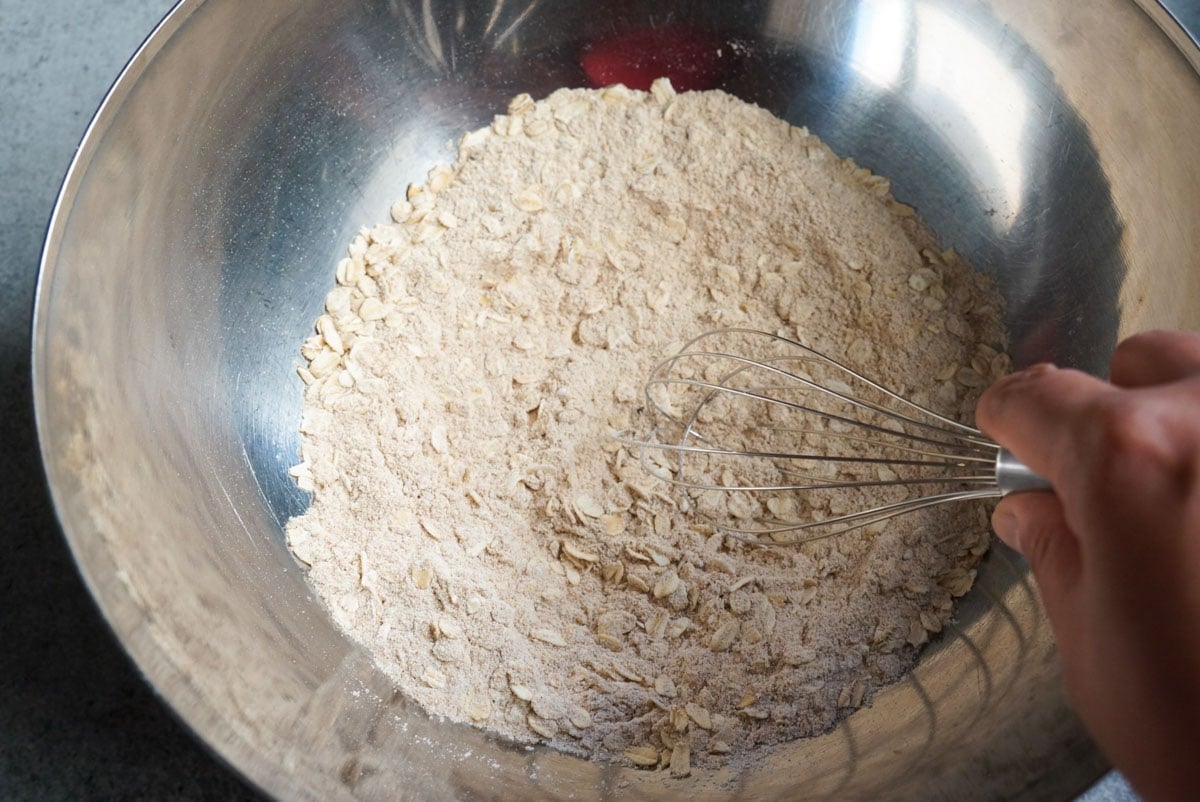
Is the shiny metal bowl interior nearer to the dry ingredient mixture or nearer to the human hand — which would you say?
the dry ingredient mixture

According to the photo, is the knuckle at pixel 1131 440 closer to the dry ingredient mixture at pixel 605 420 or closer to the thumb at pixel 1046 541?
the thumb at pixel 1046 541

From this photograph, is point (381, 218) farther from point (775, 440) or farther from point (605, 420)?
point (775, 440)

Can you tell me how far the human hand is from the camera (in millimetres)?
387

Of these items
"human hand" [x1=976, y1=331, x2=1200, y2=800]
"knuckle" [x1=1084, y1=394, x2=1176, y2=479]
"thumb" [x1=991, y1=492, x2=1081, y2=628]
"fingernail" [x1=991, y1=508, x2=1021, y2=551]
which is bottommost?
"fingernail" [x1=991, y1=508, x2=1021, y2=551]

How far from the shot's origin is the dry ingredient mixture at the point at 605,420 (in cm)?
72

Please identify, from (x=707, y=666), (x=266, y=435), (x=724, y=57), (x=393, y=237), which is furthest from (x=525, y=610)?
(x=724, y=57)

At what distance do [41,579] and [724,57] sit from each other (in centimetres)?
84

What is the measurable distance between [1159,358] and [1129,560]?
16 cm

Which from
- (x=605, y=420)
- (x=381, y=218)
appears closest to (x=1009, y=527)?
(x=605, y=420)

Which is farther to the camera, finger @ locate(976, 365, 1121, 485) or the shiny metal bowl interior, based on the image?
the shiny metal bowl interior

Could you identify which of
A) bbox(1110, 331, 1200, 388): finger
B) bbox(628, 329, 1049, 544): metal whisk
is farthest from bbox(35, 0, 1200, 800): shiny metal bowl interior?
bbox(1110, 331, 1200, 388): finger

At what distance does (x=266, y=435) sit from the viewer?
2.56 ft

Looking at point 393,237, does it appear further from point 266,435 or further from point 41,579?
point 41,579

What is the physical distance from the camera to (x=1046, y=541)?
502 mm
